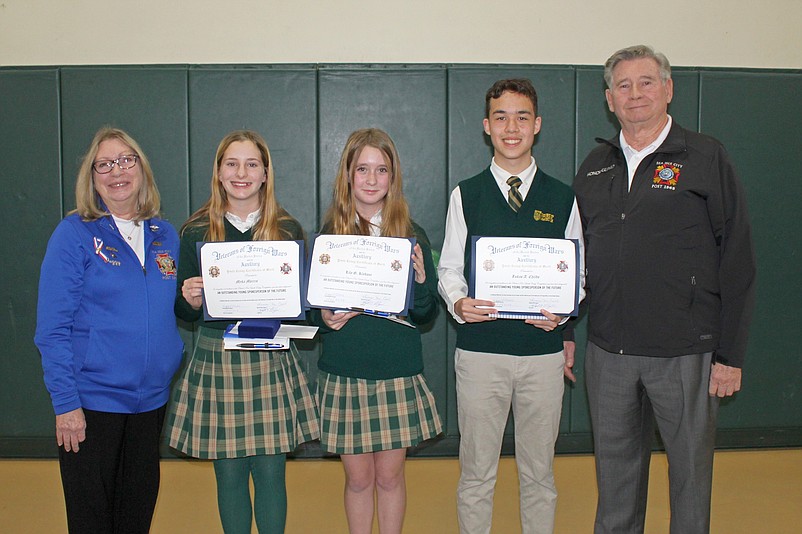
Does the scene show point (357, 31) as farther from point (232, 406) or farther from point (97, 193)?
point (232, 406)

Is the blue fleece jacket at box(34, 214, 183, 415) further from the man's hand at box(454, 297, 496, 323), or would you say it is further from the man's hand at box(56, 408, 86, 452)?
the man's hand at box(454, 297, 496, 323)

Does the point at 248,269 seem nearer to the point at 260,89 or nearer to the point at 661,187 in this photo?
the point at 661,187

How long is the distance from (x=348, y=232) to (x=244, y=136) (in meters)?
0.59

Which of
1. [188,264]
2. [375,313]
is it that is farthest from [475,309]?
[188,264]

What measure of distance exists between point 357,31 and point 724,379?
341 centimetres

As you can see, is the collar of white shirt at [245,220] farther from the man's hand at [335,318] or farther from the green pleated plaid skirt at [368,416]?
the green pleated plaid skirt at [368,416]

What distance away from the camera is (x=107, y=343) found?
2.38 meters

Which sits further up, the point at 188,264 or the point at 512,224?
the point at 512,224

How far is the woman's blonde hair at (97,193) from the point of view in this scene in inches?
96.6

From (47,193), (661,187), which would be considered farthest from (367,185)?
(47,193)

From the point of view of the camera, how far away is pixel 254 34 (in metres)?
4.57

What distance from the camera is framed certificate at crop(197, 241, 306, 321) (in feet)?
8.04

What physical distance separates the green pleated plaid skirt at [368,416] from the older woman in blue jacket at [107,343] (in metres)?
0.67

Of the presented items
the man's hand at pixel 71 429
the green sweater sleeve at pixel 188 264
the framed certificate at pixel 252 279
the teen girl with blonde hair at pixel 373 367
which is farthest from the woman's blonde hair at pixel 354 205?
the man's hand at pixel 71 429
